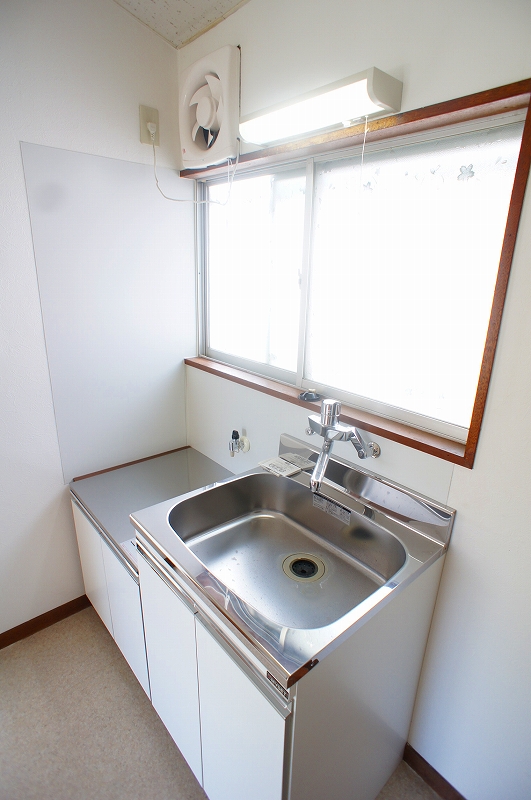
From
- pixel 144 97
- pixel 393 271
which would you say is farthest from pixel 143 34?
pixel 393 271

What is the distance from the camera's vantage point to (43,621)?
1.98 metres

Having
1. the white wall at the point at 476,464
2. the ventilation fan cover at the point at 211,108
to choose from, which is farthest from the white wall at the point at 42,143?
the white wall at the point at 476,464

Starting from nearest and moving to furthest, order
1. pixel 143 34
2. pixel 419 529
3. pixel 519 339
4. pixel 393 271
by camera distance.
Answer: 1. pixel 519 339
2. pixel 419 529
3. pixel 393 271
4. pixel 143 34

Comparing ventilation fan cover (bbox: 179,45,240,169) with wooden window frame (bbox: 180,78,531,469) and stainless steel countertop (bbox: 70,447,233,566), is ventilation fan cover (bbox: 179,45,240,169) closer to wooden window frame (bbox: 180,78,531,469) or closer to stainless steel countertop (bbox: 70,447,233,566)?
wooden window frame (bbox: 180,78,531,469)

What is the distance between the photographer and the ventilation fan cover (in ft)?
5.05

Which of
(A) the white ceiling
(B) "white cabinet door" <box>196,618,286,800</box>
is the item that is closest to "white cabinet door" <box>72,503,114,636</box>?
(B) "white cabinet door" <box>196,618,286,800</box>

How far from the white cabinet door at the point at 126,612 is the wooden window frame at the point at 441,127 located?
35.4 inches

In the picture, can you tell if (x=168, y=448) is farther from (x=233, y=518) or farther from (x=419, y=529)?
(x=419, y=529)

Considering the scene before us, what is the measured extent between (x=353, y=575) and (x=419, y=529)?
0.27 metres

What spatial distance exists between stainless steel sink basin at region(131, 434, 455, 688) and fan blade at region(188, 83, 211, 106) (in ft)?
4.58

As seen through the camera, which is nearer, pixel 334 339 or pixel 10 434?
pixel 334 339

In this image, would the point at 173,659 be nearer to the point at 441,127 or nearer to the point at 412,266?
the point at 412,266

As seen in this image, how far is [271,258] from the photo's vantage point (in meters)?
1.79

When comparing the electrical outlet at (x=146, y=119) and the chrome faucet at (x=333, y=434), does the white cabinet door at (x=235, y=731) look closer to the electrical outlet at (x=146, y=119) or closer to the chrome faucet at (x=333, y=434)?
the chrome faucet at (x=333, y=434)
